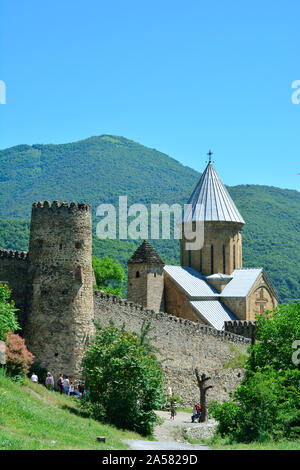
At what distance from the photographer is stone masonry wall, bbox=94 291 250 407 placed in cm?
2439

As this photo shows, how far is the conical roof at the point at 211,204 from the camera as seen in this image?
37781 millimetres

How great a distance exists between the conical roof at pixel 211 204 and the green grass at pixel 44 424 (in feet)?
65.2

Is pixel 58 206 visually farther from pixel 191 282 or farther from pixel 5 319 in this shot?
pixel 191 282

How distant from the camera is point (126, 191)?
121 metres

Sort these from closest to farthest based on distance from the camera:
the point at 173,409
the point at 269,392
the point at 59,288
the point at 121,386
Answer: the point at 269,392 → the point at 121,386 → the point at 59,288 → the point at 173,409

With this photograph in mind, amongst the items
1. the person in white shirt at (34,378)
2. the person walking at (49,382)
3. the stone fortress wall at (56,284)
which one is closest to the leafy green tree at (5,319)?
the person in white shirt at (34,378)

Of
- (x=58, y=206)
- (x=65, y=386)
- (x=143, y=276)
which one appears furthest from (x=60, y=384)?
(x=143, y=276)

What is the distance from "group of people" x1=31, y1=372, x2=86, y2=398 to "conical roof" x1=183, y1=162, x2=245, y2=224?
1857cm

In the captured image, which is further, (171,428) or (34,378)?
(171,428)

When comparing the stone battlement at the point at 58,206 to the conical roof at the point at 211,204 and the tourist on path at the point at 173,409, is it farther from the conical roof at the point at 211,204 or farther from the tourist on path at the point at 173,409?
the conical roof at the point at 211,204

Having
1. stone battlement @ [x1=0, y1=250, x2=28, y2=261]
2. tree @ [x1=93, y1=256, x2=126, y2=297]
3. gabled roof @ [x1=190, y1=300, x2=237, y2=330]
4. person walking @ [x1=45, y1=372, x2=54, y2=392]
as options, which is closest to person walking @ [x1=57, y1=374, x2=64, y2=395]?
person walking @ [x1=45, y1=372, x2=54, y2=392]

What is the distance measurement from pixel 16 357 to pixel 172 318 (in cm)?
1001

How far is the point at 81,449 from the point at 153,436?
20.8 ft

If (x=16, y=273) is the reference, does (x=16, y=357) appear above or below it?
below
